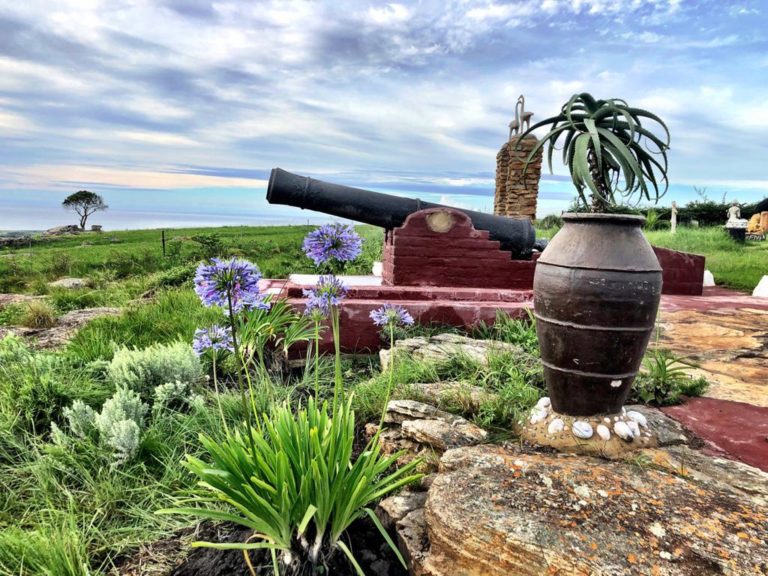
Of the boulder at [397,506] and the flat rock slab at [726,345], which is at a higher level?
the flat rock slab at [726,345]

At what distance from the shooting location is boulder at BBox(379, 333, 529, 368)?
4.04m

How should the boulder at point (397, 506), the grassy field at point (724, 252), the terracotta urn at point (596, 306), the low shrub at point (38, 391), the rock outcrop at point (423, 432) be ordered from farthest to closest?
the grassy field at point (724, 252) → the low shrub at point (38, 391) → the rock outcrop at point (423, 432) → the terracotta urn at point (596, 306) → the boulder at point (397, 506)

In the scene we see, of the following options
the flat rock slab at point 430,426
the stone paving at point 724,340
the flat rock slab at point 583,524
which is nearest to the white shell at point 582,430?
the flat rock slab at point 583,524

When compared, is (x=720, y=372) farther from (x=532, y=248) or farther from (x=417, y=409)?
(x=532, y=248)

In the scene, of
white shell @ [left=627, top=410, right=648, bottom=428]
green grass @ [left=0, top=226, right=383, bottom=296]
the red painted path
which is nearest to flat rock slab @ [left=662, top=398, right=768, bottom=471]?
the red painted path

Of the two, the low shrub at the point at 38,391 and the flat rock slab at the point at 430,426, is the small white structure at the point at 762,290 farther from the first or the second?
the low shrub at the point at 38,391

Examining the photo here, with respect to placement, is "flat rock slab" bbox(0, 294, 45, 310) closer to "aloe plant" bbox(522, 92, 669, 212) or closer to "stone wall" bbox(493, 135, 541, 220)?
"aloe plant" bbox(522, 92, 669, 212)

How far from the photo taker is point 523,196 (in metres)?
14.6

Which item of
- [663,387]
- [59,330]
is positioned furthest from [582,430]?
[59,330]

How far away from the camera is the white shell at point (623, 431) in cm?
281

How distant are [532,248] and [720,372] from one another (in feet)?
11.2

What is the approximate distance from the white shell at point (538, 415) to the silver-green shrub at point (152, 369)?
238cm

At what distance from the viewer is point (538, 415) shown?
298cm

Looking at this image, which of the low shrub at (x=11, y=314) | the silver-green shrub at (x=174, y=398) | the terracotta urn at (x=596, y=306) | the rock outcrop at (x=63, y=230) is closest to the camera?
the terracotta urn at (x=596, y=306)
